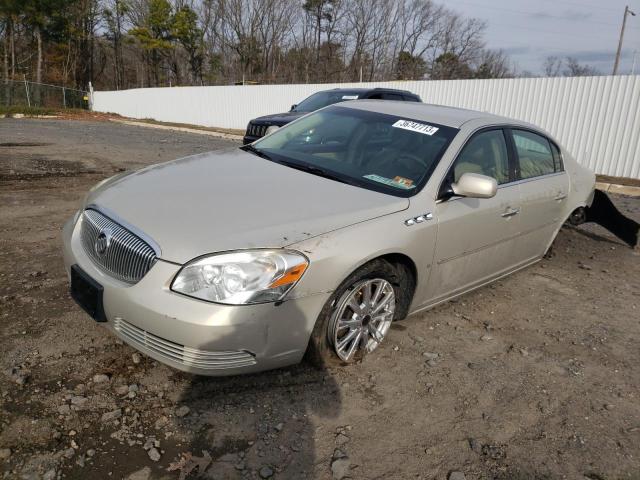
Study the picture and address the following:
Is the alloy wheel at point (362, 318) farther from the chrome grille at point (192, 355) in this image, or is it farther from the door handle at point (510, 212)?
the door handle at point (510, 212)

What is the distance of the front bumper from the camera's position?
7.63 ft

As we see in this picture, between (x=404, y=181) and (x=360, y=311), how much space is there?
3.09 feet

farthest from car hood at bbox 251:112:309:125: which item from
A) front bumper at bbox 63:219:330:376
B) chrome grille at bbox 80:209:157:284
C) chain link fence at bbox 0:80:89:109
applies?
chain link fence at bbox 0:80:89:109

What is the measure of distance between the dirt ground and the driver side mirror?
1.08 m

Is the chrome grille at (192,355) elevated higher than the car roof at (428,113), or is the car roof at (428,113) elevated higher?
the car roof at (428,113)

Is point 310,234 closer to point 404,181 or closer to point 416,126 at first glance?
point 404,181

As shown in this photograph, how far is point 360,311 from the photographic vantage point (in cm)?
296

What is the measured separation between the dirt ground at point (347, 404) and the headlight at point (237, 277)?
0.66 m

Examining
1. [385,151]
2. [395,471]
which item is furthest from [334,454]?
[385,151]

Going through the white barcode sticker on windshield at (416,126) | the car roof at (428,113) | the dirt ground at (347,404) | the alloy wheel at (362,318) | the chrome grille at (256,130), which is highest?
the car roof at (428,113)

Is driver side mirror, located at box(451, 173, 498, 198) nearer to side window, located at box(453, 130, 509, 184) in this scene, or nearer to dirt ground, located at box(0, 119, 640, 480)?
side window, located at box(453, 130, 509, 184)

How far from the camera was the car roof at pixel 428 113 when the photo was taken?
12.4 feet

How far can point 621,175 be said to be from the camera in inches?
465

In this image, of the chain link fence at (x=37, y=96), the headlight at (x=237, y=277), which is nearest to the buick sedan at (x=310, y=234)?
the headlight at (x=237, y=277)
